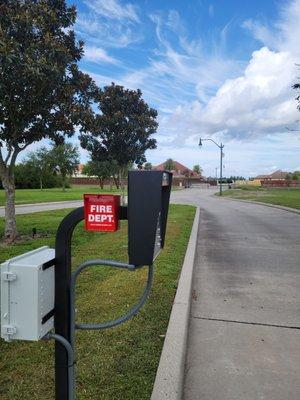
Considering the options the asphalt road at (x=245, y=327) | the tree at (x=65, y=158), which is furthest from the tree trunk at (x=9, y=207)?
the tree at (x=65, y=158)

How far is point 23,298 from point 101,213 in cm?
55

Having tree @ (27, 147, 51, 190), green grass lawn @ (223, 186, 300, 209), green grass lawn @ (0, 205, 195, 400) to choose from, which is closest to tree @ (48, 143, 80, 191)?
tree @ (27, 147, 51, 190)

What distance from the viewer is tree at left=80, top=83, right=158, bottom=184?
66.7 ft

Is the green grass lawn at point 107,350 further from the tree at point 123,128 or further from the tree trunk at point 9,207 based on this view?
the tree at point 123,128

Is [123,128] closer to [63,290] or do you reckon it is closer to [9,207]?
[9,207]

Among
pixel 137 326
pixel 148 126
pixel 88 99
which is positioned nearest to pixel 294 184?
pixel 148 126

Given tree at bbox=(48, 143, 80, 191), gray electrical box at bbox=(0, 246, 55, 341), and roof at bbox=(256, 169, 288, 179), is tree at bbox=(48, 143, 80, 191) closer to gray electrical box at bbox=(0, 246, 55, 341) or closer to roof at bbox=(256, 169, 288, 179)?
gray electrical box at bbox=(0, 246, 55, 341)

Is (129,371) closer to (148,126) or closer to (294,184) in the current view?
(148,126)

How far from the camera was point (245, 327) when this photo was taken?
5.23 m

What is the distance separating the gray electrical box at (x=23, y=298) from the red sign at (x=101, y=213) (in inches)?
11.9

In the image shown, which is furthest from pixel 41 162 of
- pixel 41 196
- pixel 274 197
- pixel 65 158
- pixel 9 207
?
pixel 9 207

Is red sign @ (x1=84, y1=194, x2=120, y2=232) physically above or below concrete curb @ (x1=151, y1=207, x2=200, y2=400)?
above

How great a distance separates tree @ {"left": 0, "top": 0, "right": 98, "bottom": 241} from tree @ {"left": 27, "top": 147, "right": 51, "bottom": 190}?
53.5 meters

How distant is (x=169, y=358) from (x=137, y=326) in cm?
94
